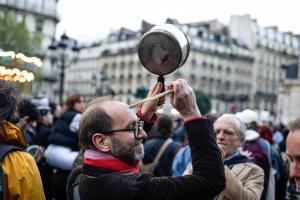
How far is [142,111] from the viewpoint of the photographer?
3.48 meters

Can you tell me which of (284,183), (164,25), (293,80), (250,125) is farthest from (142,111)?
(293,80)

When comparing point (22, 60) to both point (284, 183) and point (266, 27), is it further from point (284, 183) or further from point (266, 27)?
point (266, 27)

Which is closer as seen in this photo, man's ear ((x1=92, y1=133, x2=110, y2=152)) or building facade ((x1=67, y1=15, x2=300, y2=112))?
man's ear ((x1=92, y1=133, x2=110, y2=152))

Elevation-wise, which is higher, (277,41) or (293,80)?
(277,41)

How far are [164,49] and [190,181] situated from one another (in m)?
0.81

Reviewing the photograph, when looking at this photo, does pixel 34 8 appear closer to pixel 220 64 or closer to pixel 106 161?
pixel 220 64

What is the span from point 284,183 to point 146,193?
20.4 feet

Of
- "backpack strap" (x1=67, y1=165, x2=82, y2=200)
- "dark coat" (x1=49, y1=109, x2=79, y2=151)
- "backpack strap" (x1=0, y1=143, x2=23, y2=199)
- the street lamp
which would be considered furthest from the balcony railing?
"backpack strap" (x1=0, y1=143, x2=23, y2=199)

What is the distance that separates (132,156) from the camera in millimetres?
2777

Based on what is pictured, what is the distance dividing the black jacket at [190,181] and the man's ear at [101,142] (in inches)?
6.7

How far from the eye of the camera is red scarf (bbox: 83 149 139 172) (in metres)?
2.72

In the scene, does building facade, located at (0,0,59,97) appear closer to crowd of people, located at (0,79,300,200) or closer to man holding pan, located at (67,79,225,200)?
crowd of people, located at (0,79,300,200)

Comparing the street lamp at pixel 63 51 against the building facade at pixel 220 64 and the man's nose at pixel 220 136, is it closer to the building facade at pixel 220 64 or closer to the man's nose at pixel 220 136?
the man's nose at pixel 220 136

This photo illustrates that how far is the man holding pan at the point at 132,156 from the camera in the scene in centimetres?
258
